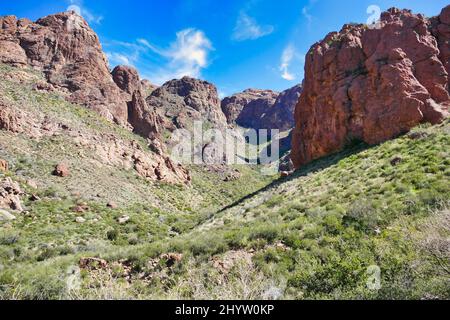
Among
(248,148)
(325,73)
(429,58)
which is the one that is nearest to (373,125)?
(429,58)

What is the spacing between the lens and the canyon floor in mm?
6961

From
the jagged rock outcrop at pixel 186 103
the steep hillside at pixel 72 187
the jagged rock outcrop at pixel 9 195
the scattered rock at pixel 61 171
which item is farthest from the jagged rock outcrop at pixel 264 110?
the jagged rock outcrop at pixel 9 195

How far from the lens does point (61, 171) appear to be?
31281mm

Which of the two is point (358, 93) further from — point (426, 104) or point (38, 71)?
point (38, 71)

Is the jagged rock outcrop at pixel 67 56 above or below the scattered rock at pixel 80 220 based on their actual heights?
above

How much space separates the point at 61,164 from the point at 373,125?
3159 centimetres

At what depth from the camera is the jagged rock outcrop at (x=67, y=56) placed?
175 feet

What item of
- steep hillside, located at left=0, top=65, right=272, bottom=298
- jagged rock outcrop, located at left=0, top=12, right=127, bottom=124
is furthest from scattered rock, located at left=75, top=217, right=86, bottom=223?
jagged rock outcrop, located at left=0, top=12, right=127, bottom=124

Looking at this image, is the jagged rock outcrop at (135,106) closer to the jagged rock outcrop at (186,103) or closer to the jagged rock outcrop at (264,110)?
the jagged rock outcrop at (186,103)

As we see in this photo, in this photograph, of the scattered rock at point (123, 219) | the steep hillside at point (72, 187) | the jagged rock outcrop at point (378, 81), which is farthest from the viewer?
the scattered rock at point (123, 219)

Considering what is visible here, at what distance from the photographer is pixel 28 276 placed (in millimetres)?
9617

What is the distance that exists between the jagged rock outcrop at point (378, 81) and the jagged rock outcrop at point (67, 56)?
41887 mm

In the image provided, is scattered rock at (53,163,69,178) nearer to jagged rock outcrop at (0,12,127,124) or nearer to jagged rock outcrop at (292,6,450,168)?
jagged rock outcrop at (0,12,127,124)
